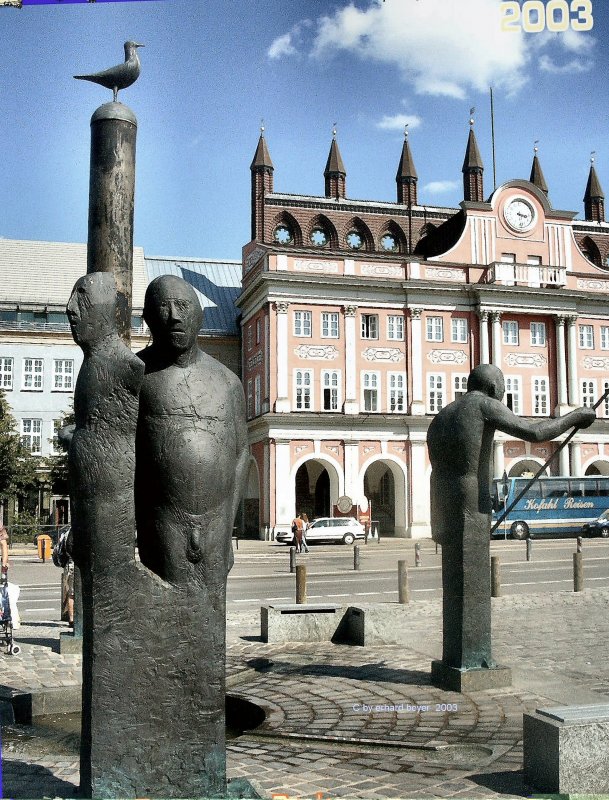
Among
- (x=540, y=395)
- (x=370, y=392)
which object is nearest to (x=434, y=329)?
(x=370, y=392)

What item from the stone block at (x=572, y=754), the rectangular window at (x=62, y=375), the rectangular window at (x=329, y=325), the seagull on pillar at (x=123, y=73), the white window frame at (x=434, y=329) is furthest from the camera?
the rectangular window at (x=62, y=375)

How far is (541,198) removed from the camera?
44.8m

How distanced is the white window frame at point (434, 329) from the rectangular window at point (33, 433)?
20337 mm

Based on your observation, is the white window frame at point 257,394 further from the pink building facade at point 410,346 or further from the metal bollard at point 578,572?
the metal bollard at point 578,572

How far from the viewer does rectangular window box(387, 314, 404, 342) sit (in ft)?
140

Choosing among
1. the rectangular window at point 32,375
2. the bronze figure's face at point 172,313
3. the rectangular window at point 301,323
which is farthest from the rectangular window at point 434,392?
the bronze figure's face at point 172,313

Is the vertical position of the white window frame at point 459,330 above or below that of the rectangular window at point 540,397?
above

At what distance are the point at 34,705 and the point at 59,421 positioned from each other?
122 feet

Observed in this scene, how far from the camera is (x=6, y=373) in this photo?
46062 millimetres

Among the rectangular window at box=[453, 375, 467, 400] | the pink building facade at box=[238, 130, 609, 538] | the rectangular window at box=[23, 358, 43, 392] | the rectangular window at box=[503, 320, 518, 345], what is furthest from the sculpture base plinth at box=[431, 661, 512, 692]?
the rectangular window at box=[23, 358, 43, 392]

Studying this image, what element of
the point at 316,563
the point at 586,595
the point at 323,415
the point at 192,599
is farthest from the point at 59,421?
the point at 192,599

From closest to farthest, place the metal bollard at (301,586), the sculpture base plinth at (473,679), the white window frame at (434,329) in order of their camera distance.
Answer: the sculpture base plinth at (473,679)
the metal bollard at (301,586)
the white window frame at (434,329)

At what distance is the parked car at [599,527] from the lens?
3719 cm

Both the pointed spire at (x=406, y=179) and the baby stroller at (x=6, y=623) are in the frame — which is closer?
the baby stroller at (x=6, y=623)
